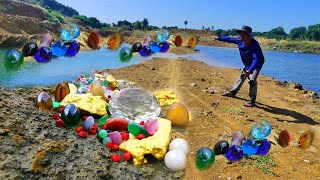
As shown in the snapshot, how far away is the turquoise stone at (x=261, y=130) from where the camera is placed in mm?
4449

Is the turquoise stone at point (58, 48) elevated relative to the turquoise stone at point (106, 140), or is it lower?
elevated

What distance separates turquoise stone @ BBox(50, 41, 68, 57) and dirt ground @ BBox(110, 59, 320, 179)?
3022 mm

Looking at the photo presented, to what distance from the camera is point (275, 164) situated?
6.22 metres

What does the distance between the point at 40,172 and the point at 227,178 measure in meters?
3.01

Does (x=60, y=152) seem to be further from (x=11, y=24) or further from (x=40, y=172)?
(x=11, y=24)

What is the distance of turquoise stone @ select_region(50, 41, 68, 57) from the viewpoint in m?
4.21

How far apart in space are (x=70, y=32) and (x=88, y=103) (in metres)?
3.51

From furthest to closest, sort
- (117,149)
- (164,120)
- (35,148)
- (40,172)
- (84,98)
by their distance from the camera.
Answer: (84,98) < (164,120) < (117,149) < (35,148) < (40,172)

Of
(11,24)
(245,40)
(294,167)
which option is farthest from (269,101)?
(11,24)

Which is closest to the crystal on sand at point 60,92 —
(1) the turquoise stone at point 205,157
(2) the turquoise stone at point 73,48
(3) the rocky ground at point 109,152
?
(3) the rocky ground at point 109,152

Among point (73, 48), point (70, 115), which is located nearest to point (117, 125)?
point (70, 115)

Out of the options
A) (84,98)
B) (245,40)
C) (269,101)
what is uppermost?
(245,40)

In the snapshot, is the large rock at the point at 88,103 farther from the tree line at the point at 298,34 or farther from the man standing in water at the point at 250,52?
the tree line at the point at 298,34

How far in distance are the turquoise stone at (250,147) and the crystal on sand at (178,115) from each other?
9.58 ft
